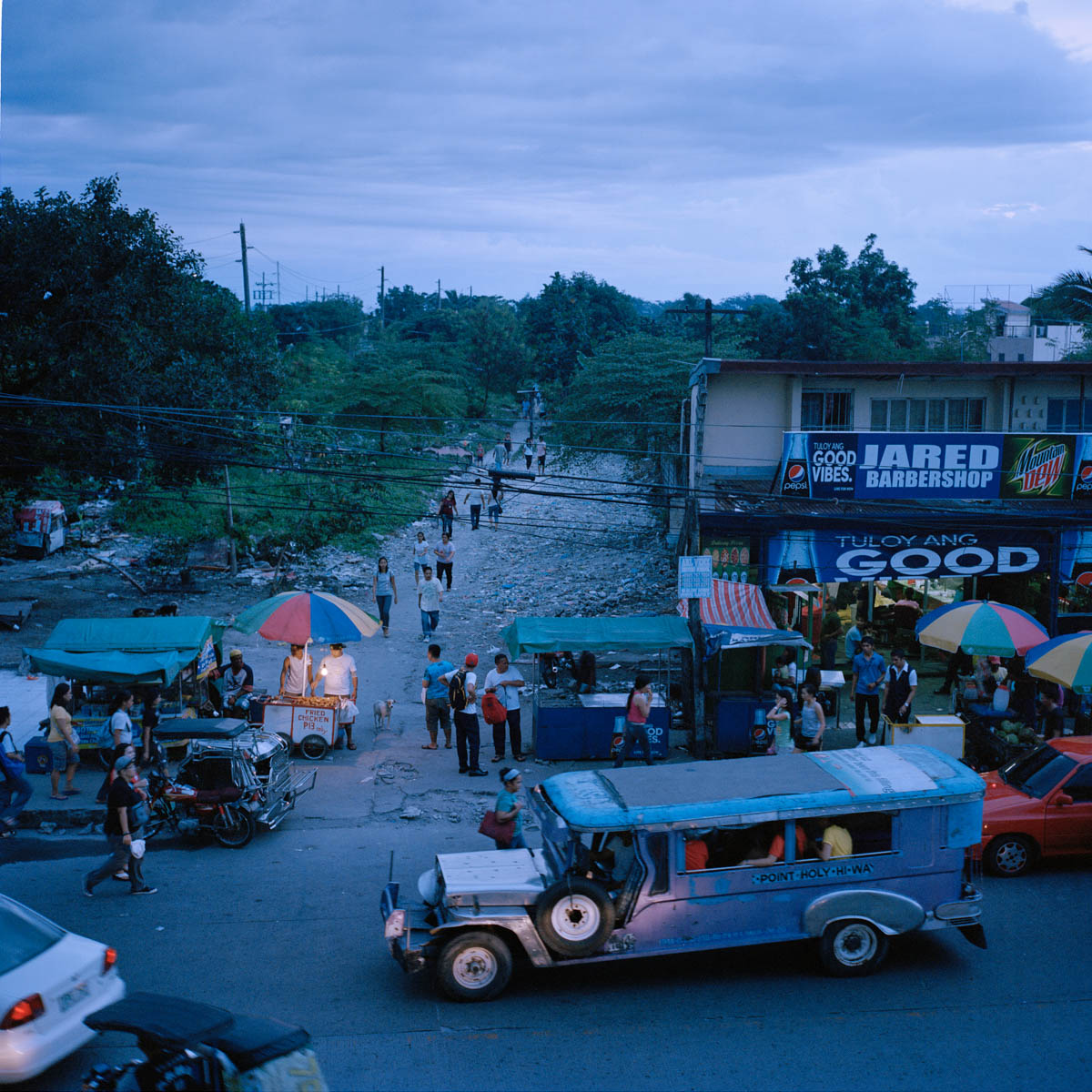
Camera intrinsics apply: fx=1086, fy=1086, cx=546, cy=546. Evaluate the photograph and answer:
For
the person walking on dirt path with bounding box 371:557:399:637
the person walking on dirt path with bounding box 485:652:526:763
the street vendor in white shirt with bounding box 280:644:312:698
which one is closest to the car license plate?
the person walking on dirt path with bounding box 485:652:526:763

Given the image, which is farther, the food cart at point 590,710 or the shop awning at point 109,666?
the food cart at point 590,710

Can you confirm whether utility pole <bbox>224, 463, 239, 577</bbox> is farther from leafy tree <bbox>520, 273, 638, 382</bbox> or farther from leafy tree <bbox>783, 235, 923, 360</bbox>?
leafy tree <bbox>520, 273, 638, 382</bbox>

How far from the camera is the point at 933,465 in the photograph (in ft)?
63.9

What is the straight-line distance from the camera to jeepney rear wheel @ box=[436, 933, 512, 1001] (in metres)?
8.53

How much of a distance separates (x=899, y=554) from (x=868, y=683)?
3812mm

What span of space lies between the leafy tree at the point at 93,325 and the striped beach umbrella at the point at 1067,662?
17.4 m

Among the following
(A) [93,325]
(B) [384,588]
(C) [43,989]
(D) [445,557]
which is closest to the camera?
(C) [43,989]

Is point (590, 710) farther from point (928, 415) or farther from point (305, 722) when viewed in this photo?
point (928, 415)

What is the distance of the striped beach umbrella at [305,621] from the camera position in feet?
52.8

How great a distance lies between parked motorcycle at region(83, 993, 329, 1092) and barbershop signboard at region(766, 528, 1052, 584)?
Answer: 14361mm

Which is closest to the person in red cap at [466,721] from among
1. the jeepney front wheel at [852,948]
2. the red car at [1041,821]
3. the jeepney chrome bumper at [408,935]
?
the jeepney chrome bumper at [408,935]

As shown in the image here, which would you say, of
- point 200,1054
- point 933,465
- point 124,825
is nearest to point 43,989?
point 200,1054

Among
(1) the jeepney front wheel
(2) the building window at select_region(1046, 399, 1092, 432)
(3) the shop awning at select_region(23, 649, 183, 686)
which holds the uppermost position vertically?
(2) the building window at select_region(1046, 399, 1092, 432)

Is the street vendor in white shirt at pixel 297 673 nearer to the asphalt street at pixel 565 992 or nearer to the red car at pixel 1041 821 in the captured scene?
the asphalt street at pixel 565 992
